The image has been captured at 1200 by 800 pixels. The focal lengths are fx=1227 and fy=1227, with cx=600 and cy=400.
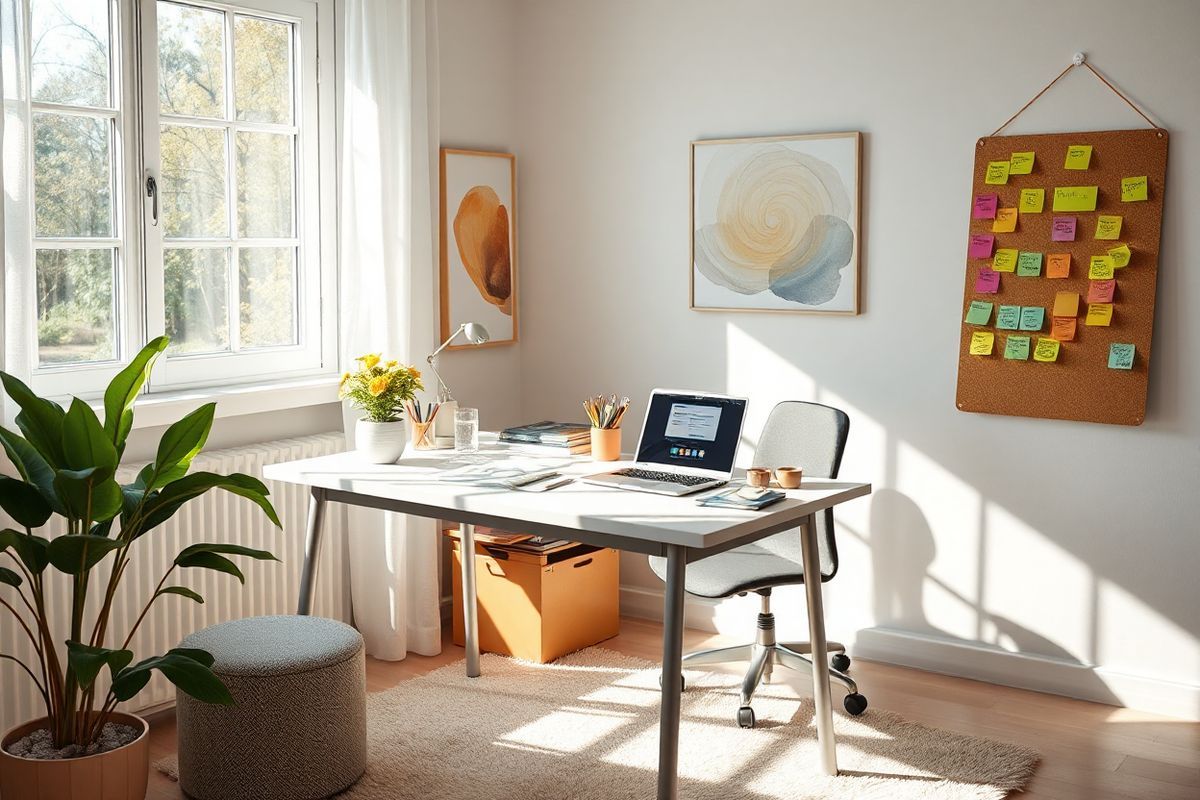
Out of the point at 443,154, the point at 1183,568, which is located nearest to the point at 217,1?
the point at 443,154

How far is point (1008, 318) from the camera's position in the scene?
3920 millimetres

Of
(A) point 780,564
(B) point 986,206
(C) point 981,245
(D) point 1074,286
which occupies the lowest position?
(A) point 780,564

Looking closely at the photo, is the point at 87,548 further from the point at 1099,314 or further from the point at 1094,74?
the point at 1094,74

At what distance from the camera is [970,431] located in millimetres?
4062

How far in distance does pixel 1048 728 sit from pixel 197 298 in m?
2.95

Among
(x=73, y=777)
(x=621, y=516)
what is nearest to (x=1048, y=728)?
(x=621, y=516)

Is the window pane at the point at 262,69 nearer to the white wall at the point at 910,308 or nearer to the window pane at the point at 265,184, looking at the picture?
the window pane at the point at 265,184

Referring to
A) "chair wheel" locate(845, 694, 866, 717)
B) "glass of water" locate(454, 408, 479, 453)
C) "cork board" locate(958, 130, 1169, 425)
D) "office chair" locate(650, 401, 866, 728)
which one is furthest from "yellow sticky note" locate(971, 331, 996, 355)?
"glass of water" locate(454, 408, 479, 453)

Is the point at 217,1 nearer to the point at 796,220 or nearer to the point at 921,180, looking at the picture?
the point at 796,220

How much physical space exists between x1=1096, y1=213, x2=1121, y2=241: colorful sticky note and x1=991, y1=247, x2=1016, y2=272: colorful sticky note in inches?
Result: 10.4

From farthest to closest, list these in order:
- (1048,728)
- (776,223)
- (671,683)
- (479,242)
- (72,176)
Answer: (479,242)
(776,223)
(1048,728)
(72,176)
(671,683)

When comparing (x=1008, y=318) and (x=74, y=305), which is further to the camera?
(x=1008, y=318)

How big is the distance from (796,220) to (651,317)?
0.71 m

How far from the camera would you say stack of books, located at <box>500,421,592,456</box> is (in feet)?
12.3
